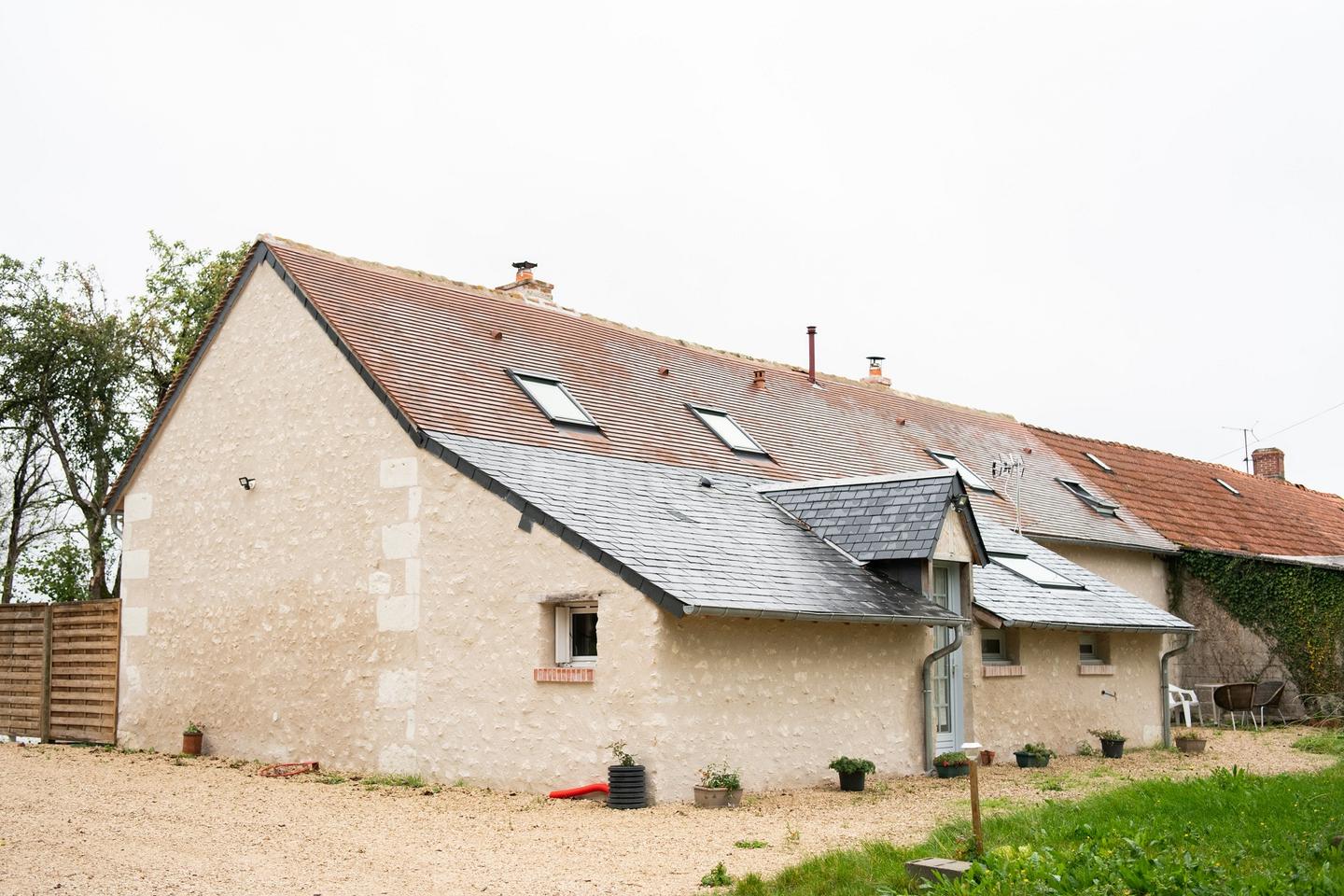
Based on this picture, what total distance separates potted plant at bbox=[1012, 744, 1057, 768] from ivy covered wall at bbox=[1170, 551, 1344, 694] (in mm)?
9315

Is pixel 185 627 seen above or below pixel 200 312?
below

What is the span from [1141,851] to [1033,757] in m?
8.67

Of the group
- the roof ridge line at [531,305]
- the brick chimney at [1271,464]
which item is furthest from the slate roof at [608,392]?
the brick chimney at [1271,464]

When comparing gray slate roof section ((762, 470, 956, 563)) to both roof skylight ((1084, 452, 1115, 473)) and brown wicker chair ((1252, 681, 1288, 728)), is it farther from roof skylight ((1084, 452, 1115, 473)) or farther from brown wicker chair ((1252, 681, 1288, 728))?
roof skylight ((1084, 452, 1115, 473))

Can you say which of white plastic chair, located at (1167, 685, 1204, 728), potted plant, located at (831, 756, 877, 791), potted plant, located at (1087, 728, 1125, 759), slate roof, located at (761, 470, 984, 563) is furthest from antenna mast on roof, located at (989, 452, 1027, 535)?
potted plant, located at (831, 756, 877, 791)

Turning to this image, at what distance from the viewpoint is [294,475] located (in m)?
15.8

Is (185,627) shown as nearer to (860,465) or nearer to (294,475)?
(294,475)

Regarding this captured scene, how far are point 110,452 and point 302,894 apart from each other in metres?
22.1

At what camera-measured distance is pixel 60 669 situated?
1844cm

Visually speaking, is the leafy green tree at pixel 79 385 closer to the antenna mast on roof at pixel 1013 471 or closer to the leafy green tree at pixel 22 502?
the leafy green tree at pixel 22 502

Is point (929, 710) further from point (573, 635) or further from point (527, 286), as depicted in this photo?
point (527, 286)

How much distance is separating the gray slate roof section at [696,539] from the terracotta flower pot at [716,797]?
1534 millimetres

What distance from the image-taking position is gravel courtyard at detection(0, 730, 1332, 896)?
8.31 meters

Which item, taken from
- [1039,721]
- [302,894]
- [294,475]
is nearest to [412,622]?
[294,475]
